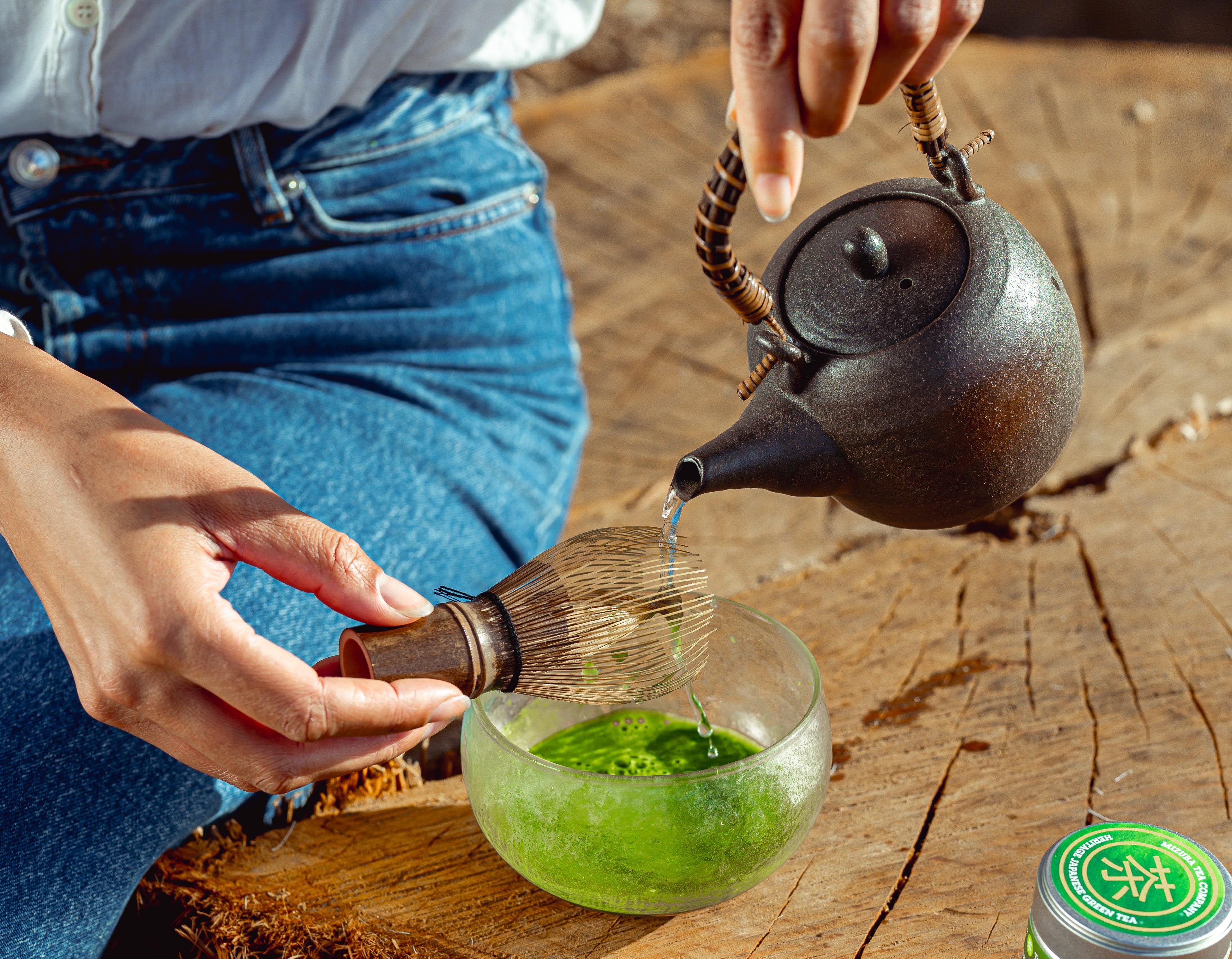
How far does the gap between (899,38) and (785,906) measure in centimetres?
65

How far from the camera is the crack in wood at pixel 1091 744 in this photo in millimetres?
991

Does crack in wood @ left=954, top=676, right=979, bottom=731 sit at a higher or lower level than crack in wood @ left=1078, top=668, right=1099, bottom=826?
lower

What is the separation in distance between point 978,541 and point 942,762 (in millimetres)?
389

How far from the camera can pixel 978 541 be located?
1.36m

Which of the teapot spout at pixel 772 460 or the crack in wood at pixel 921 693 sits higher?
the teapot spout at pixel 772 460

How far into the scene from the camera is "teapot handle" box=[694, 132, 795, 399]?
0.70 metres

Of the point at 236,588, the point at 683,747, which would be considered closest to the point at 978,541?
the point at 683,747

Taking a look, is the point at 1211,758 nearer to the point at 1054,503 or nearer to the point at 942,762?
the point at 942,762

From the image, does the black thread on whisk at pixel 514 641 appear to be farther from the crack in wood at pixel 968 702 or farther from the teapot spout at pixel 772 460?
the crack in wood at pixel 968 702

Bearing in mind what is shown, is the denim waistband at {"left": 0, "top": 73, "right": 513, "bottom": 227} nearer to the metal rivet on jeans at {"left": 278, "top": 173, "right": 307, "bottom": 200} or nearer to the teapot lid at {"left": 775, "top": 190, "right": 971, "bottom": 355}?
the metal rivet on jeans at {"left": 278, "top": 173, "right": 307, "bottom": 200}

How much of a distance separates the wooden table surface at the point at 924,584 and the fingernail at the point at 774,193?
0.56 m

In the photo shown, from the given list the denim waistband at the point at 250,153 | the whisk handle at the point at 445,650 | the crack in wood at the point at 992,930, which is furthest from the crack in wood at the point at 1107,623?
the denim waistband at the point at 250,153

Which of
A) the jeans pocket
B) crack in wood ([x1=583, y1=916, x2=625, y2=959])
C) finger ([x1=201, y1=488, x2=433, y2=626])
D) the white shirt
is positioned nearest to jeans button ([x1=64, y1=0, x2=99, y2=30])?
the white shirt

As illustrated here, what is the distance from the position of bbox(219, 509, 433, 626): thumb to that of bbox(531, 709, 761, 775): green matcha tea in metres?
0.22
